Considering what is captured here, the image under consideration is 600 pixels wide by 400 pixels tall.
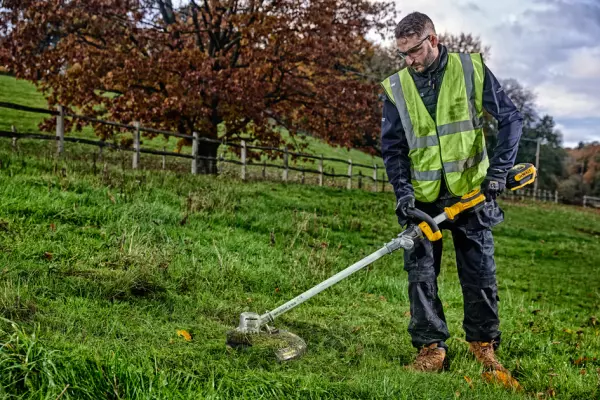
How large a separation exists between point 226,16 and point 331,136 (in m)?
4.41

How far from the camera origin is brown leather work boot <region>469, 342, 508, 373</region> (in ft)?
12.5

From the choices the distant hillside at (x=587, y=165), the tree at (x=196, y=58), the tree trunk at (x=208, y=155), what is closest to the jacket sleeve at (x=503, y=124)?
the tree at (x=196, y=58)

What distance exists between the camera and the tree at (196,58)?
1303cm

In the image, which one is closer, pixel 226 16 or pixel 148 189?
pixel 148 189

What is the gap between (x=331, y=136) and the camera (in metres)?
16.2

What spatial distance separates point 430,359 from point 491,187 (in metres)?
1.23

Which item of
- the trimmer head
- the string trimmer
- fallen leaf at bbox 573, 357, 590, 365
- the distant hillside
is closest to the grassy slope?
fallen leaf at bbox 573, 357, 590, 365

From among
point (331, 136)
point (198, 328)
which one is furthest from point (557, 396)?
point (331, 136)

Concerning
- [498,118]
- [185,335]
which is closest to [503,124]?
[498,118]

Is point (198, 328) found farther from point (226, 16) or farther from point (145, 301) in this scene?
point (226, 16)

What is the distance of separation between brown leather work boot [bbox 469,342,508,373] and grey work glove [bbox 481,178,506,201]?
1.05m

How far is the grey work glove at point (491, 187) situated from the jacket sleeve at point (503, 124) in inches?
1.0

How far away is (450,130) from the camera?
3.77m

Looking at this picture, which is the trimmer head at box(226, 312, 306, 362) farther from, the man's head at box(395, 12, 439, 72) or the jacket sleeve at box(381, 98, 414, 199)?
the man's head at box(395, 12, 439, 72)
